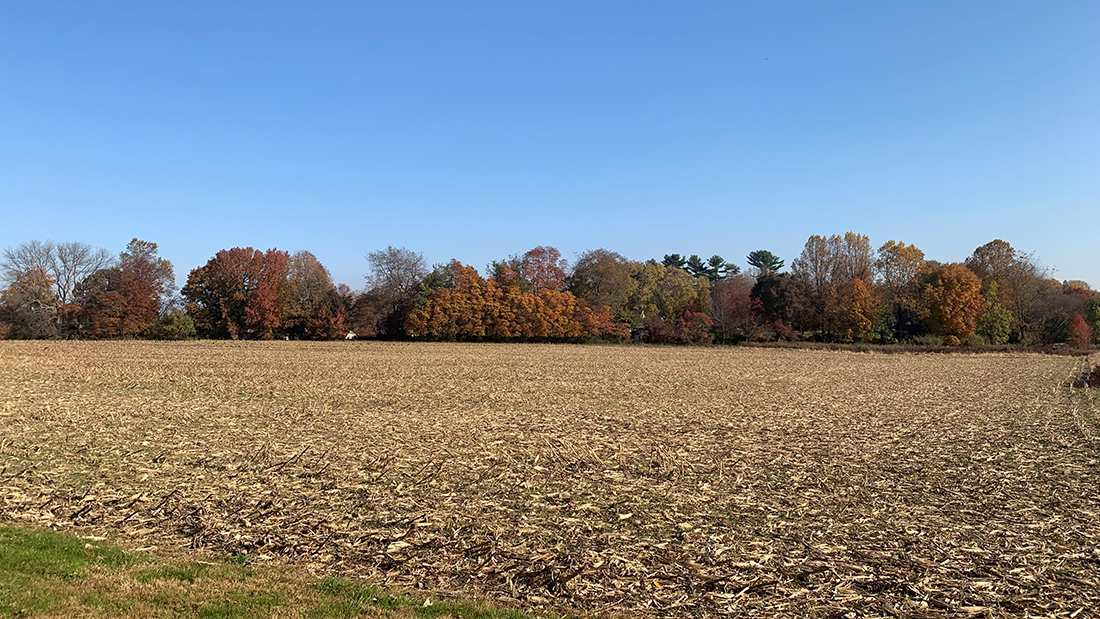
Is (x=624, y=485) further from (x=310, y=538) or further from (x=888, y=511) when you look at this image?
(x=310, y=538)

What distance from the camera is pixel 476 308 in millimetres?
74000

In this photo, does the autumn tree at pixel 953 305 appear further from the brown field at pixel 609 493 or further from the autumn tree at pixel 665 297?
the brown field at pixel 609 493

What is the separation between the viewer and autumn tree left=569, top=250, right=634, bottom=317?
85.0m

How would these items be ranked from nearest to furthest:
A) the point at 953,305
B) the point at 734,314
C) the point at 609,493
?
the point at 609,493 → the point at 953,305 → the point at 734,314

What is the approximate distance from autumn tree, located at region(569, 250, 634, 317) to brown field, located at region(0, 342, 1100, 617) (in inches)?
2498

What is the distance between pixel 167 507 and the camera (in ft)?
28.5

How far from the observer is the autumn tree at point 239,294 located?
74.1m

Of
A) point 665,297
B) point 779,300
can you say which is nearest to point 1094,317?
point 779,300

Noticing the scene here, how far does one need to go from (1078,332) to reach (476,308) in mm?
67099

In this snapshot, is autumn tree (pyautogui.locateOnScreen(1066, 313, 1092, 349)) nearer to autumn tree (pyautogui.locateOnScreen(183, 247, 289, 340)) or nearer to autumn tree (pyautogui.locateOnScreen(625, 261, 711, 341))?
autumn tree (pyautogui.locateOnScreen(625, 261, 711, 341))

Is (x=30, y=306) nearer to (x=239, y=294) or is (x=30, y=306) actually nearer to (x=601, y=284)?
(x=239, y=294)

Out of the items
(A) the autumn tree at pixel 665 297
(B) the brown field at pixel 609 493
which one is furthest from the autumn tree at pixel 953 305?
(B) the brown field at pixel 609 493

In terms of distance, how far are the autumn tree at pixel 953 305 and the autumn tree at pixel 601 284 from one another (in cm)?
3545

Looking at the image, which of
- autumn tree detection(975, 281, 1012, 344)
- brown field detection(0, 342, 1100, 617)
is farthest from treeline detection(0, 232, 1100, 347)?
brown field detection(0, 342, 1100, 617)
